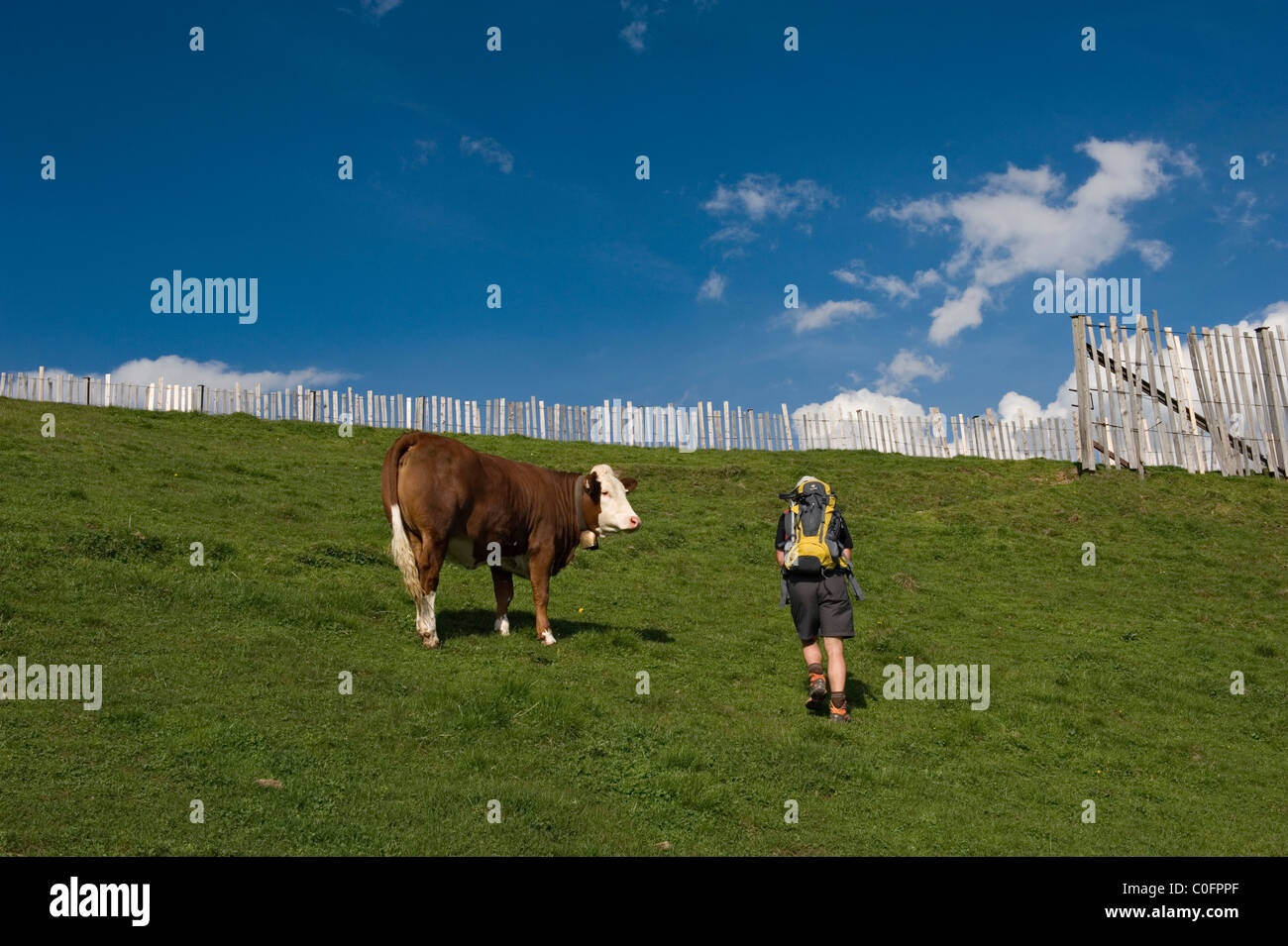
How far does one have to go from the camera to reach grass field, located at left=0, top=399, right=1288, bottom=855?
7457 mm

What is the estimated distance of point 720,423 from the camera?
40.0 m

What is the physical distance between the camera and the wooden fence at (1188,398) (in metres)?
28.5

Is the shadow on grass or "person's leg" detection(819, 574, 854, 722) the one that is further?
the shadow on grass

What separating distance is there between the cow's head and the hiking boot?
3424 mm

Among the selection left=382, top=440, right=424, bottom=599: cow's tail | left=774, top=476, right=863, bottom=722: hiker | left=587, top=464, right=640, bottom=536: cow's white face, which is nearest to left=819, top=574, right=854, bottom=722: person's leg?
left=774, top=476, right=863, bottom=722: hiker

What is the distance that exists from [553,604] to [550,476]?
2.55 meters

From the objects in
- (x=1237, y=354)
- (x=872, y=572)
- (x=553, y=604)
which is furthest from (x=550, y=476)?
(x=1237, y=354)

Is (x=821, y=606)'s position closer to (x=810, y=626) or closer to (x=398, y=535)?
(x=810, y=626)

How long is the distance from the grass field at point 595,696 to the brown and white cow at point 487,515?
779mm

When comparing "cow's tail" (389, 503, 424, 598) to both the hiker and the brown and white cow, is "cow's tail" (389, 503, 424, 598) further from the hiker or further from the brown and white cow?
the hiker

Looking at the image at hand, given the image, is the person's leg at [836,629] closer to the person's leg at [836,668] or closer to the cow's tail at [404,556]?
the person's leg at [836,668]

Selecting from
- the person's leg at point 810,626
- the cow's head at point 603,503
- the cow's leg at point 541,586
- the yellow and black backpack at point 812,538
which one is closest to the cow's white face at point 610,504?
the cow's head at point 603,503

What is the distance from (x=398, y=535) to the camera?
11484mm
